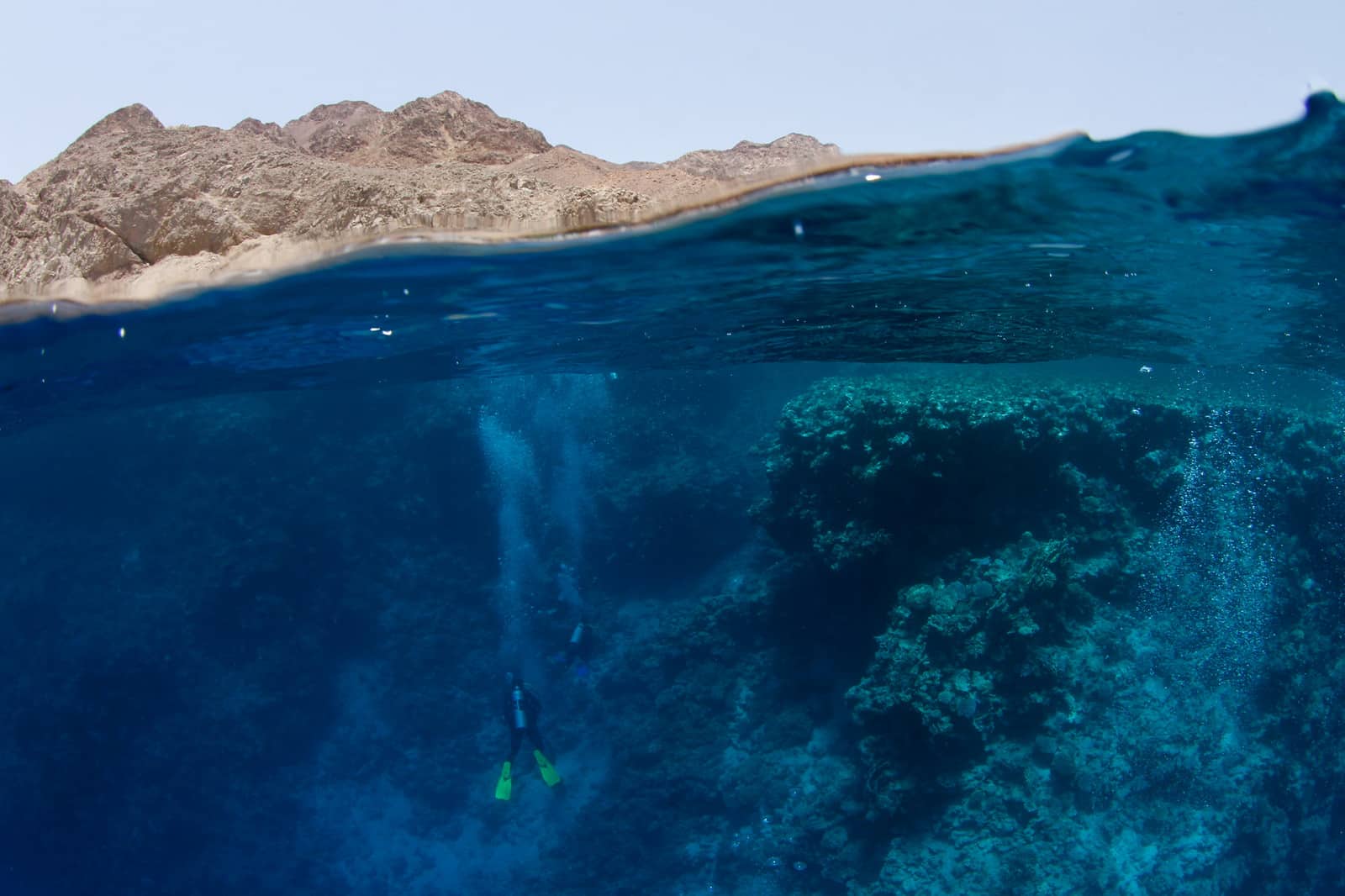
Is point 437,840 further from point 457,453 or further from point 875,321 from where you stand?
point 875,321

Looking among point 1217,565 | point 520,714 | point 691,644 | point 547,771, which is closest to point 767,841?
point 691,644

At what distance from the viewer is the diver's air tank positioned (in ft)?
53.4

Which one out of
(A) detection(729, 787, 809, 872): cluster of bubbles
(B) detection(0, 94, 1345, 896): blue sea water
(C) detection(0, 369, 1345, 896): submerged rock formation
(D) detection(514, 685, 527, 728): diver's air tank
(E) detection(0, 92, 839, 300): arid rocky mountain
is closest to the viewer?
(E) detection(0, 92, 839, 300): arid rocky mountain

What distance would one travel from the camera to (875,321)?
15453 millimetres

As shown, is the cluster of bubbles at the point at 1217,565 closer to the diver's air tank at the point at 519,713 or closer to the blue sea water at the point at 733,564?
the blue sea water at the point at 733,564

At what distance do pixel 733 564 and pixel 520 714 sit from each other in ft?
26.9

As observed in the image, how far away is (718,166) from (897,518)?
24.7 feet

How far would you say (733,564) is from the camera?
72.0ft

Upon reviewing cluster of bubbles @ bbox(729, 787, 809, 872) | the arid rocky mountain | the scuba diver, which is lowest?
cluster of bubbles @ bbox(729, 787, 809, 872)

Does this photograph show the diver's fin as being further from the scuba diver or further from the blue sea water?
the blue sea water

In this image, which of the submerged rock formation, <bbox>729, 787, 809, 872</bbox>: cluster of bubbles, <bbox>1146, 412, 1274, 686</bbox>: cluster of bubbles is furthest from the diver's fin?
<bbox>1146, 412, 1274, 686</bbox>: cluster of bubbles

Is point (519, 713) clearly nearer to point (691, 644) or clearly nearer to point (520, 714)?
point (520, 714)

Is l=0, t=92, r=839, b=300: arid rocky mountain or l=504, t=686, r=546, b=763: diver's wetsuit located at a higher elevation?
l=0, t=92, r=839, b=300: arid rocky mountain

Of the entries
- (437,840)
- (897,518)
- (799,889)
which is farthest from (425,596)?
(897,518)
